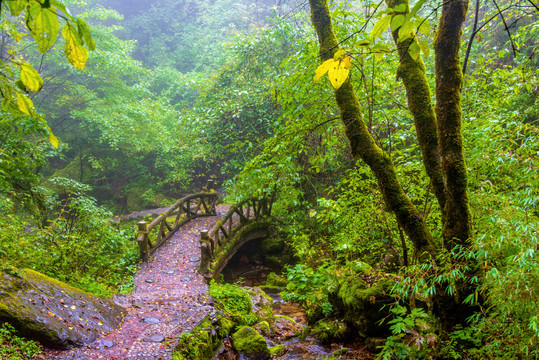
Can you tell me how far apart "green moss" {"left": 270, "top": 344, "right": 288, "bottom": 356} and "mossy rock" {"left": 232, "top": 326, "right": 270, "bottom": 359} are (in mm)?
128

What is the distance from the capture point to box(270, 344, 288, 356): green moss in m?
4.34

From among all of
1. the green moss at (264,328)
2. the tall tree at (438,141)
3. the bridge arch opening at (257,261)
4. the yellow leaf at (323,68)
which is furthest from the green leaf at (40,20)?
the bridge arch opening at (257,261)

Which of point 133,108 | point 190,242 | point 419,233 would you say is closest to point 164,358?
point 419,233

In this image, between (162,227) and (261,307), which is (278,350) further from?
(162,227)

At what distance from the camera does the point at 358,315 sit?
4.22m

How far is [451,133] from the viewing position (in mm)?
2473

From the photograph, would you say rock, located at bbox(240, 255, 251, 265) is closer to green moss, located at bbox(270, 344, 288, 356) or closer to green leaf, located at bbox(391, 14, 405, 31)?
green moss, located at bbox(270, 344, 288, 356)

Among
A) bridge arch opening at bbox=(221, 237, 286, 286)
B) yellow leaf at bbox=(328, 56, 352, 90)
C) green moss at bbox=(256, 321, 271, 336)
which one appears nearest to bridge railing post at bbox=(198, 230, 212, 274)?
bridge arch opening at bbox=(221, 237, 286, 286)

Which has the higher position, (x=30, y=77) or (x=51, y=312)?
(x=30, y=77)

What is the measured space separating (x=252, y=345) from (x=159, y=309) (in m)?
1.78

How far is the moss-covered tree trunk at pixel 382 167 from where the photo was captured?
2873mm

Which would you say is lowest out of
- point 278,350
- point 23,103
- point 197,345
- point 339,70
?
point 278,350

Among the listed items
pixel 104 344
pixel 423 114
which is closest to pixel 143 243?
pixel 104 344

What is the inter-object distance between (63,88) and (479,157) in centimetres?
1734
